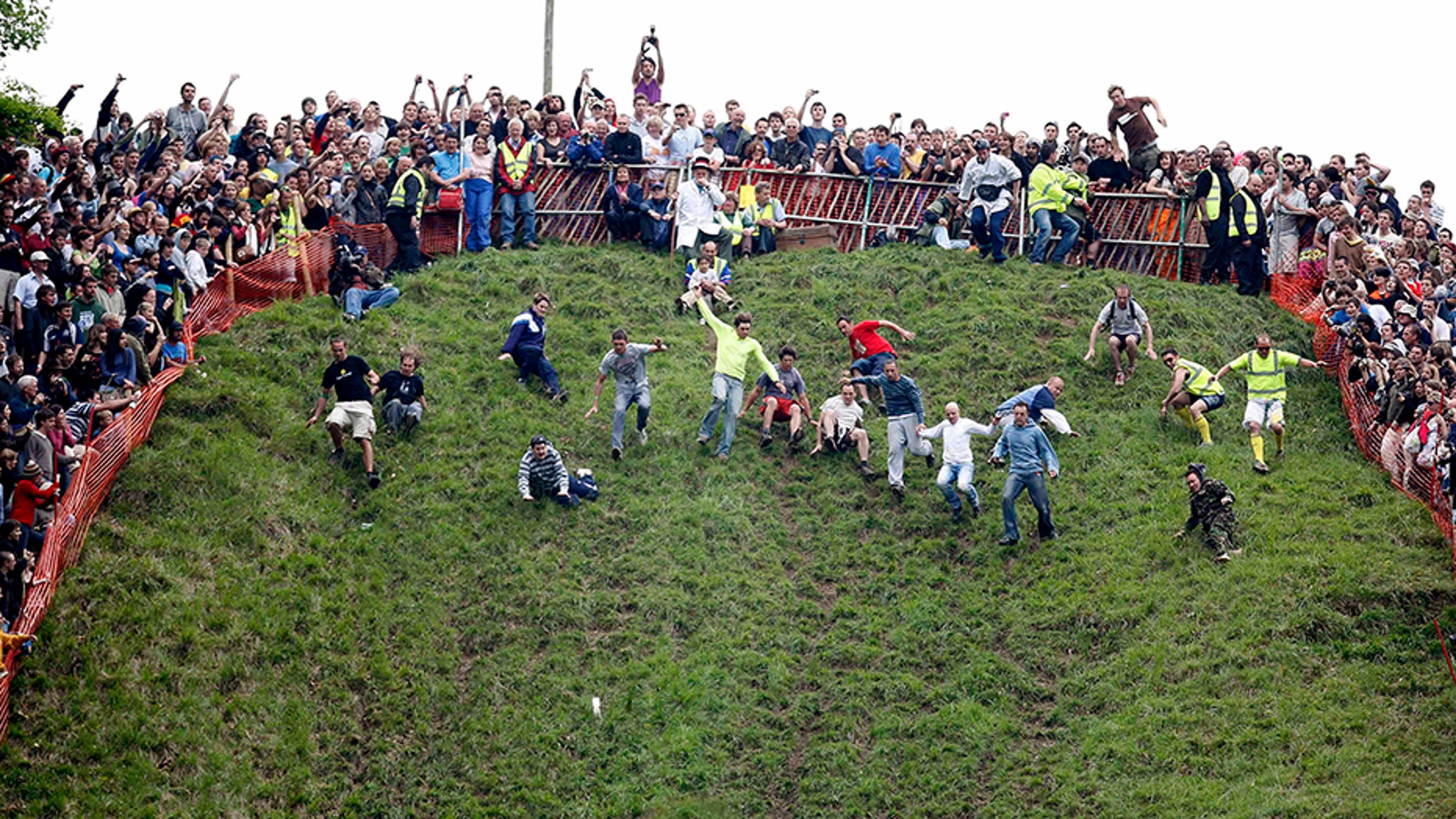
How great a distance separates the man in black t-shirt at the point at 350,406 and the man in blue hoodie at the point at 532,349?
2.87m

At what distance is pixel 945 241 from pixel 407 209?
30.5ft

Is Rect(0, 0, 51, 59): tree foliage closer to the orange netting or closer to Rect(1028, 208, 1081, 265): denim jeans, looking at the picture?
the orange netting

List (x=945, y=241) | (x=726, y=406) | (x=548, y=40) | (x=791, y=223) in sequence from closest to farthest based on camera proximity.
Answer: (x=726, y=406) < (x=945, y=241) < (x=791, y=223) < (x=548, y=40)

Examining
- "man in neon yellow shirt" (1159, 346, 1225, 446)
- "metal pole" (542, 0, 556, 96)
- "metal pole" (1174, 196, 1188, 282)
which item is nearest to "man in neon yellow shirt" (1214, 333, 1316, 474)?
"man in neon yellow shirt" (1159, 346, 1225, 446)

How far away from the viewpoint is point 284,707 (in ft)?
61.4

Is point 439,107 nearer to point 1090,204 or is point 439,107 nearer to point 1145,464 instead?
point 1090,204

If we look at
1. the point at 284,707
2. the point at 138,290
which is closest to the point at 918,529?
the point at 284,707

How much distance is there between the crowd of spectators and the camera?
20719mm

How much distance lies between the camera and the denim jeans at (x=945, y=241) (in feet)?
98.4

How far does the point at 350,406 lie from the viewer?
2255 cm

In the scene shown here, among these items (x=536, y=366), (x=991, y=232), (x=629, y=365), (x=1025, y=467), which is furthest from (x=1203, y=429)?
(x=536, y=366)

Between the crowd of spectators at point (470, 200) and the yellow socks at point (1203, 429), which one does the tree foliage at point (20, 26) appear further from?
the yellow socks at point (1203, 429)

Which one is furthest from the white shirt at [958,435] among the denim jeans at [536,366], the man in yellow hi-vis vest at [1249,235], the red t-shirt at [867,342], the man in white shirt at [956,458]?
the man in yellow hi-vis vest at [1249,235]

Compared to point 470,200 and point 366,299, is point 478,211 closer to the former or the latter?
point 470,200
